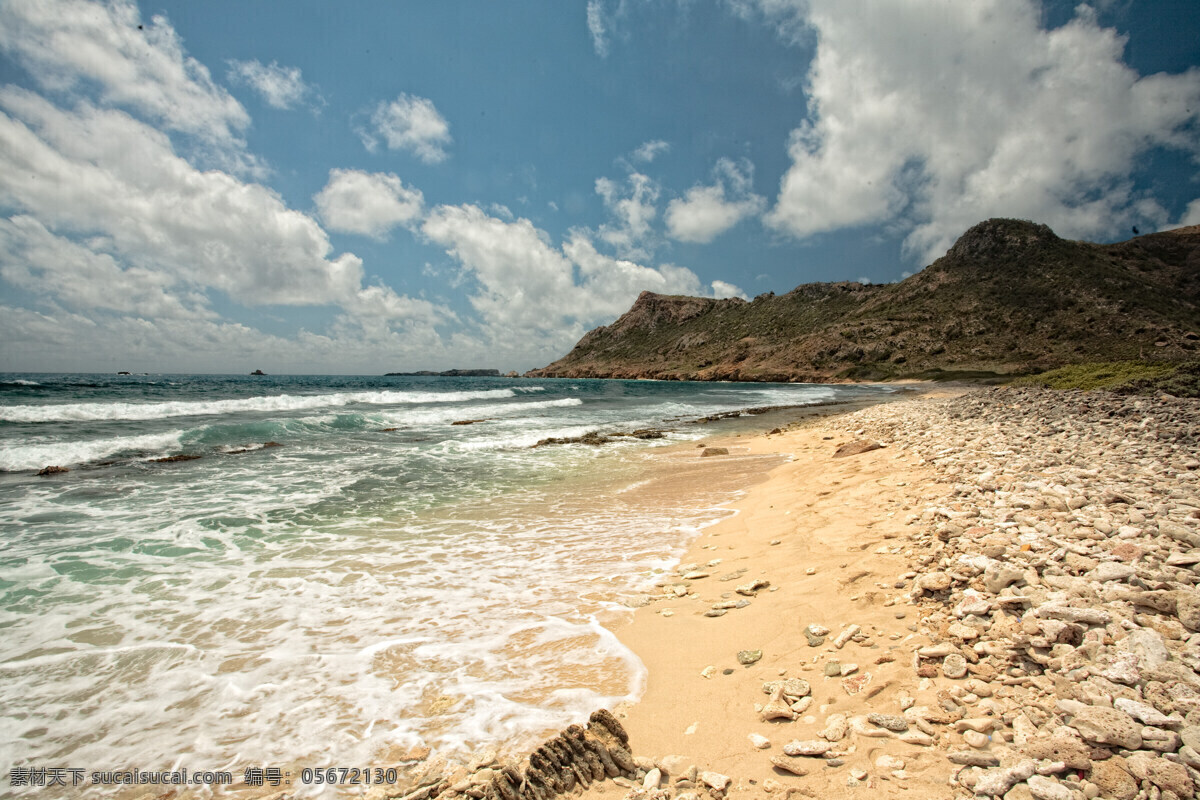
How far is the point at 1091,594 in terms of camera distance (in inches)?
126

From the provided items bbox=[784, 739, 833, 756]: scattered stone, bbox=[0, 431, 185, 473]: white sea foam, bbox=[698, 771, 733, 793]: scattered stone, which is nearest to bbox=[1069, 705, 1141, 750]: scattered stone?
bbox=[784, 739, 833, 756]: scattered stone

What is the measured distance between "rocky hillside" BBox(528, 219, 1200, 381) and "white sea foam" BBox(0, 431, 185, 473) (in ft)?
249

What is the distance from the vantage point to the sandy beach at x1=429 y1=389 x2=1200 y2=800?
2250 millimetres

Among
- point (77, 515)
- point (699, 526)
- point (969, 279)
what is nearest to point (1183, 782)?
point (699, 526)

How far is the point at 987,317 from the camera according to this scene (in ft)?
242

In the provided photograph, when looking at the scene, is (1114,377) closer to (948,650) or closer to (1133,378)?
(1133,378)

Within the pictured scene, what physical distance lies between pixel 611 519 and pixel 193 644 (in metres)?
5.84

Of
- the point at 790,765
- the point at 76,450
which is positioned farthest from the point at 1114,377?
the point at 76,450

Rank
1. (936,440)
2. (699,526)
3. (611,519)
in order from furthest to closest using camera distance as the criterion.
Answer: (936,440), (611,519), (699,526)

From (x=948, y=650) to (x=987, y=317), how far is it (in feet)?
307

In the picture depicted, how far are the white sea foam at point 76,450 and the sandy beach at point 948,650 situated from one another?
1980cm

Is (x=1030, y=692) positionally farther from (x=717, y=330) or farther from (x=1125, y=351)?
(x=717, y=330)

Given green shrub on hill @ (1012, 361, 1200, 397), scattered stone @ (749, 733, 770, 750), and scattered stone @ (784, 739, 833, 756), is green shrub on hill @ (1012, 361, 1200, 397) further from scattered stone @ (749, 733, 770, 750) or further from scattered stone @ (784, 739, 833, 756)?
scattered stone @ (749, 733, 770, 750)

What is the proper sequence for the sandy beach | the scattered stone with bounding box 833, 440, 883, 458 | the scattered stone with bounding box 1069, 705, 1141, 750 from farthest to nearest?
the scattered stone with bounding box 833, 440, 883, 458 < the sandy beach < the scattered stone with bounding box 1069, 705, 1141, 750
